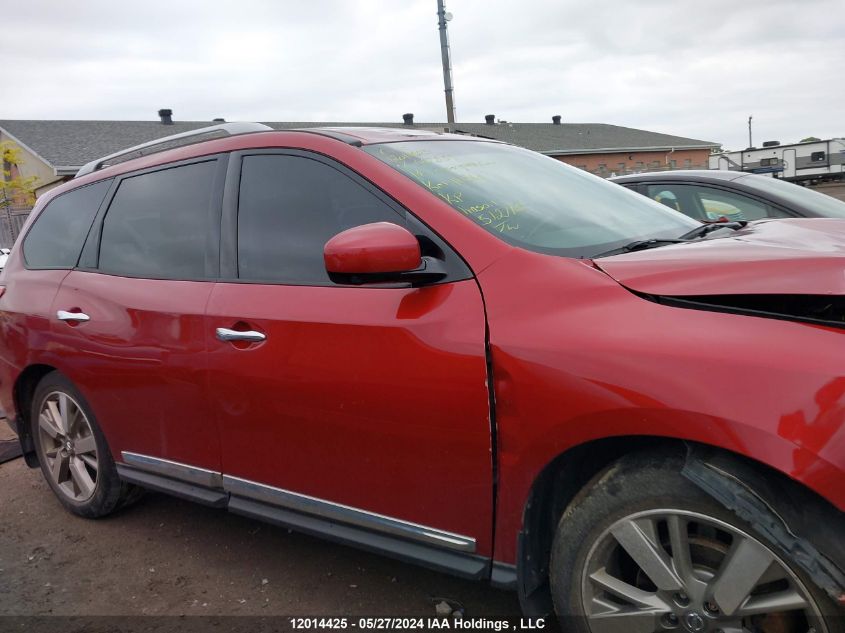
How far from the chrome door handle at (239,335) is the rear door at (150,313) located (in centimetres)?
12

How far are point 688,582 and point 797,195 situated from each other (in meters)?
4.14

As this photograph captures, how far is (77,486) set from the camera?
376 centimetres

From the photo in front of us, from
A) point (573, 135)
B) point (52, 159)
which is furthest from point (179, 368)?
point (573, 135)

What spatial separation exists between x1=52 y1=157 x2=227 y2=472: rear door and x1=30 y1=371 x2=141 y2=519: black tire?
14cm

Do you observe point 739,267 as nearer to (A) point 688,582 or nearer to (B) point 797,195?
(A) point 688,582

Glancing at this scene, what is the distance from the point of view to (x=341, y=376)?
2.36 meters

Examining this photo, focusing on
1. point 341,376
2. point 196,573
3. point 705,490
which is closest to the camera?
point 705,490

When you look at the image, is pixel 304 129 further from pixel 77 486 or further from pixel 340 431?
pixel 77 486

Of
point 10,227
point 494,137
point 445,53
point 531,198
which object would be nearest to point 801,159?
point 494,137

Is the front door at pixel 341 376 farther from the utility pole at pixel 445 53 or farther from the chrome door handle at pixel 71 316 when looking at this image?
the utility pole at pixel 445 53

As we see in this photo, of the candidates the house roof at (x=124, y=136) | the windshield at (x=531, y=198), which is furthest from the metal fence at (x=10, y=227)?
the windshield at (x=531, y=198)

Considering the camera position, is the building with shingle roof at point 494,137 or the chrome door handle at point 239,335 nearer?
the chrome door handle at point 239,335

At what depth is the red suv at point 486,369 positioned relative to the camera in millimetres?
1701

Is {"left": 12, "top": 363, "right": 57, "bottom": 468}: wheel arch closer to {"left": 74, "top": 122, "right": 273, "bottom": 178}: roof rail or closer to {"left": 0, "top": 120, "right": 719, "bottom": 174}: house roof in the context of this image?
{"left": 74, "top": 122, "right": 273, "bottom": 178}: roof rail
